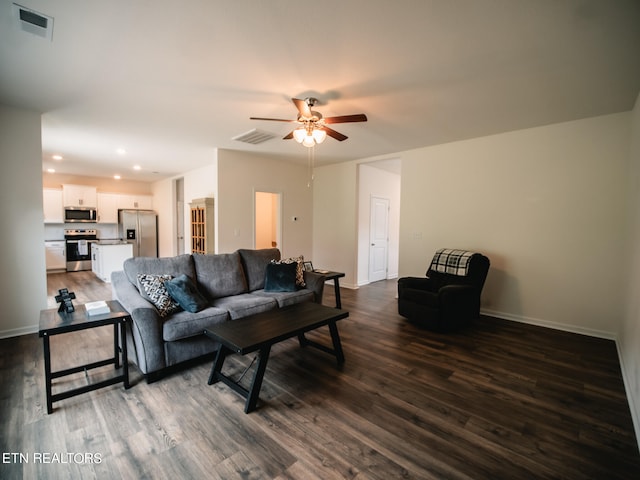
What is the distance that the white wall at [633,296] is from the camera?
7.02 feet

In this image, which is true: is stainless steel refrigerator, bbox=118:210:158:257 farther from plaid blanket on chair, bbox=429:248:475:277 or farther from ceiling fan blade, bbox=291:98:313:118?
plaid blanket on chair, bbox=429:248:475:277

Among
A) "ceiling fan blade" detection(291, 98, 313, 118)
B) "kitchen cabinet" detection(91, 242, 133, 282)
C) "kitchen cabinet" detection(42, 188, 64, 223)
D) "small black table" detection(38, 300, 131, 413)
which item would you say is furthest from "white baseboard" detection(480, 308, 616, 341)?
"kitchen cabinet" detection(42, 188, 64, 223)

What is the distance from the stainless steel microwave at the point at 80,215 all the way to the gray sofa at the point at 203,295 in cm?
666

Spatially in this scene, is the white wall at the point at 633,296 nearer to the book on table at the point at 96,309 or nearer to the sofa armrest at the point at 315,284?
the sofa armrest at the point at 315,284

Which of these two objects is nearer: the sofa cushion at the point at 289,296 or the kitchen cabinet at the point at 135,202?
the sofa cushion at the point at 289,296

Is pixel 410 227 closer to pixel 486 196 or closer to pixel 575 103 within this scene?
pixel 486 196

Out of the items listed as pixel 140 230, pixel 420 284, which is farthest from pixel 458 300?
pixel 140 230

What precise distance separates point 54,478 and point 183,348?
3.68 ft

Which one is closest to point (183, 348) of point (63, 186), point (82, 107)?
point (82, 107)

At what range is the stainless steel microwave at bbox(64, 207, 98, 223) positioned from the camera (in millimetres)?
7684

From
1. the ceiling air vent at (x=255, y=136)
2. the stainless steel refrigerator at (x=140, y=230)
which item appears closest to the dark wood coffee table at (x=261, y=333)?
the ceiling air vent at (x=255, y=136)

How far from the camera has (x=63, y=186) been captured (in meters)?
7.62

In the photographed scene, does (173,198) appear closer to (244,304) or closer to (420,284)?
(244,304)

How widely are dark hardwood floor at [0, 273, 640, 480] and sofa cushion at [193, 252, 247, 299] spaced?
2.87 feet
